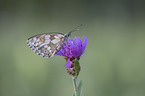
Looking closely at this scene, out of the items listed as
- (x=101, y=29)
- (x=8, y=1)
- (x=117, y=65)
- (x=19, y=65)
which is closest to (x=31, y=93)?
(x=19, y=65)

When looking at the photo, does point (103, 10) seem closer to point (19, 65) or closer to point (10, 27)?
point (10, 27)

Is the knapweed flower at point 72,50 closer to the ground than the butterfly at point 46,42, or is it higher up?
closer to the ground

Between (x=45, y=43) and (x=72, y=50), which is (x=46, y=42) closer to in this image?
(x=45, y=43)

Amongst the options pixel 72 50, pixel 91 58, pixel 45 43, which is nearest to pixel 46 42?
pixel 45 43

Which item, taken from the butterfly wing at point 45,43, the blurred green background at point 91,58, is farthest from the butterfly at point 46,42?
the blurred green background at point 91,58

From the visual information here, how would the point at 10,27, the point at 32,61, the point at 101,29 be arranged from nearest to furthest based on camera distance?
the point at 32,61 < the point at 101,29 < the point at 10,27

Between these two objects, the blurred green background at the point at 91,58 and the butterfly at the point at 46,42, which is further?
the blurred green background at the point at 91,58

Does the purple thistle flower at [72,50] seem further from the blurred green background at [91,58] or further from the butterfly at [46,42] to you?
the blurred green background at [91,58]
